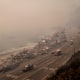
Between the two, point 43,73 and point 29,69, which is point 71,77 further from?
point 29,69

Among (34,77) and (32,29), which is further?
(32,29)

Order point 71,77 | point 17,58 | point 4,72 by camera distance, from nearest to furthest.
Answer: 1. point 71,77
2. point 4,72
3. point 17,58

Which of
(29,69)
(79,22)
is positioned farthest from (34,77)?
(79,22)

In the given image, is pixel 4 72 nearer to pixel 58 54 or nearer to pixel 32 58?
pixel 32 58

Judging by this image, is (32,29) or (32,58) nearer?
(32,58)

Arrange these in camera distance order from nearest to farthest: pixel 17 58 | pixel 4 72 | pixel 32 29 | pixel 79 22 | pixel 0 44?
1. pixel 4 72
2. pixel 17 58
3. pixel 0 44
4. pixel 32 29
5. pixel 79 22

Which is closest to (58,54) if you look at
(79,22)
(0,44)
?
(0,44)

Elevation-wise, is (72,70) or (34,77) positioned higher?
(72,70)

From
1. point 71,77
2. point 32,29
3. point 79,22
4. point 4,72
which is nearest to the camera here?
point 71,77

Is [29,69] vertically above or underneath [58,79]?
underneath

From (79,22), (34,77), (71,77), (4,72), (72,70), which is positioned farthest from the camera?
(79,22)
